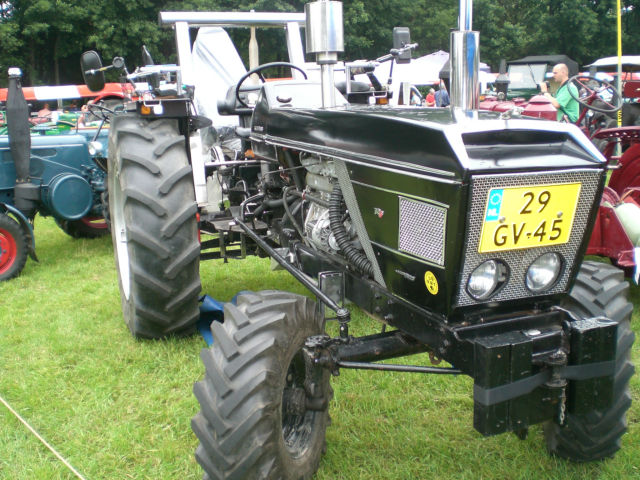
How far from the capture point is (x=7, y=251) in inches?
214

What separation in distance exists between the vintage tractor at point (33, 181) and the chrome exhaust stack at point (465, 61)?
431 centimetres

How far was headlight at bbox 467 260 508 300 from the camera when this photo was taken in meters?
2.12

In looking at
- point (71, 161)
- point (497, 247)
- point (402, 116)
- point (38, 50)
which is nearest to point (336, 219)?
point (402, 116)

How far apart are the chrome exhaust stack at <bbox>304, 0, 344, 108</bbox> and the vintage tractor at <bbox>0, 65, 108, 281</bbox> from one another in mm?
3653

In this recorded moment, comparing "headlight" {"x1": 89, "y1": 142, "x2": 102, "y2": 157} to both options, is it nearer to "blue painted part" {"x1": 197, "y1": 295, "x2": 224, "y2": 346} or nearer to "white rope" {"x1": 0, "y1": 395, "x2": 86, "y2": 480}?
"blue painted part" {"x1": 197, "y1": 295, "x2": 224, "y2": 346}

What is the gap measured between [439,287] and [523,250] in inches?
11.7

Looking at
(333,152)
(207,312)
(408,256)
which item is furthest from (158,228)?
(408,256)

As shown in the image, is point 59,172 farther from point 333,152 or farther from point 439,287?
point 439,287

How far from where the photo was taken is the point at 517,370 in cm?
202

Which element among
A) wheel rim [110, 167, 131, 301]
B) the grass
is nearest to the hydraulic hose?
the grass

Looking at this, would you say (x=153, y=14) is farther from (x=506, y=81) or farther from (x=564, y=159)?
(x=564, y=159)

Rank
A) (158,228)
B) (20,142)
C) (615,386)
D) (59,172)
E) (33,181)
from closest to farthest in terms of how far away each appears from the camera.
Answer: (615,386), (158,228), (20,142), (33,181), (59,172)

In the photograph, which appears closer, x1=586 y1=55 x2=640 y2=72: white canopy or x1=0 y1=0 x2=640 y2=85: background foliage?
x1=586 y1=55 x2=640 y2=72: white canopy

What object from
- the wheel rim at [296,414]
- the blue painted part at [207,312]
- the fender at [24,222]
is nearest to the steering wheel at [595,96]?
the blue painted part at [207,312]
